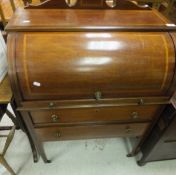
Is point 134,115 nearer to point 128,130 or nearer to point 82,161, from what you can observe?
point 128,130

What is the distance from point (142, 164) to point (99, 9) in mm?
1294

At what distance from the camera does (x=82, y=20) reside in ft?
3.14

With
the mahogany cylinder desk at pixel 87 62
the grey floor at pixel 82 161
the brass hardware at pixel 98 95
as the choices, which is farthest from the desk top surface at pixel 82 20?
the grey floor at pixel 82 161

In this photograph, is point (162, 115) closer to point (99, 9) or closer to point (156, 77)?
point (156, 77)

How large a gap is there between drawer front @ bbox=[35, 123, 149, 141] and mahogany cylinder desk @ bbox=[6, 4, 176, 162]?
14 centimetres

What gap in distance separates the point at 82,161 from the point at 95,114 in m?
0.69

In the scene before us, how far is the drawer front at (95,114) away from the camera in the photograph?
1016 mm

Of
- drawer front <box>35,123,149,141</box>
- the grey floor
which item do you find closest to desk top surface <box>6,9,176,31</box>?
drawer front <box>35,123,149,141</box>

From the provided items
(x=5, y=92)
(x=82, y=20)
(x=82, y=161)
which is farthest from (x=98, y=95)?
(x=82, y=161)

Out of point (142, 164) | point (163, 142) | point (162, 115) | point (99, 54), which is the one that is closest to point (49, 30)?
point (99, 54)

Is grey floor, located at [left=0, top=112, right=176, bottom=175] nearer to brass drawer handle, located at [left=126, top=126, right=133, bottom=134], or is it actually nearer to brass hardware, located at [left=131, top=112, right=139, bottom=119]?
brass drawer handle, located at [left=126, top=126, right=133, bottom=134]

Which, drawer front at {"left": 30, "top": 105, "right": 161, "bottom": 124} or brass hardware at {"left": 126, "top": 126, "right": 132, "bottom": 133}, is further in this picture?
brass hardware at {"left": 126, "top": 126, "right": 132, "bottom": 133}

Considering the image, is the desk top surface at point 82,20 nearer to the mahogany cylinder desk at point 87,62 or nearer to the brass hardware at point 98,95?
the mahogany cylinder desk at point 87,62

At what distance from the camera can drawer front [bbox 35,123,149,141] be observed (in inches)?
45.5
